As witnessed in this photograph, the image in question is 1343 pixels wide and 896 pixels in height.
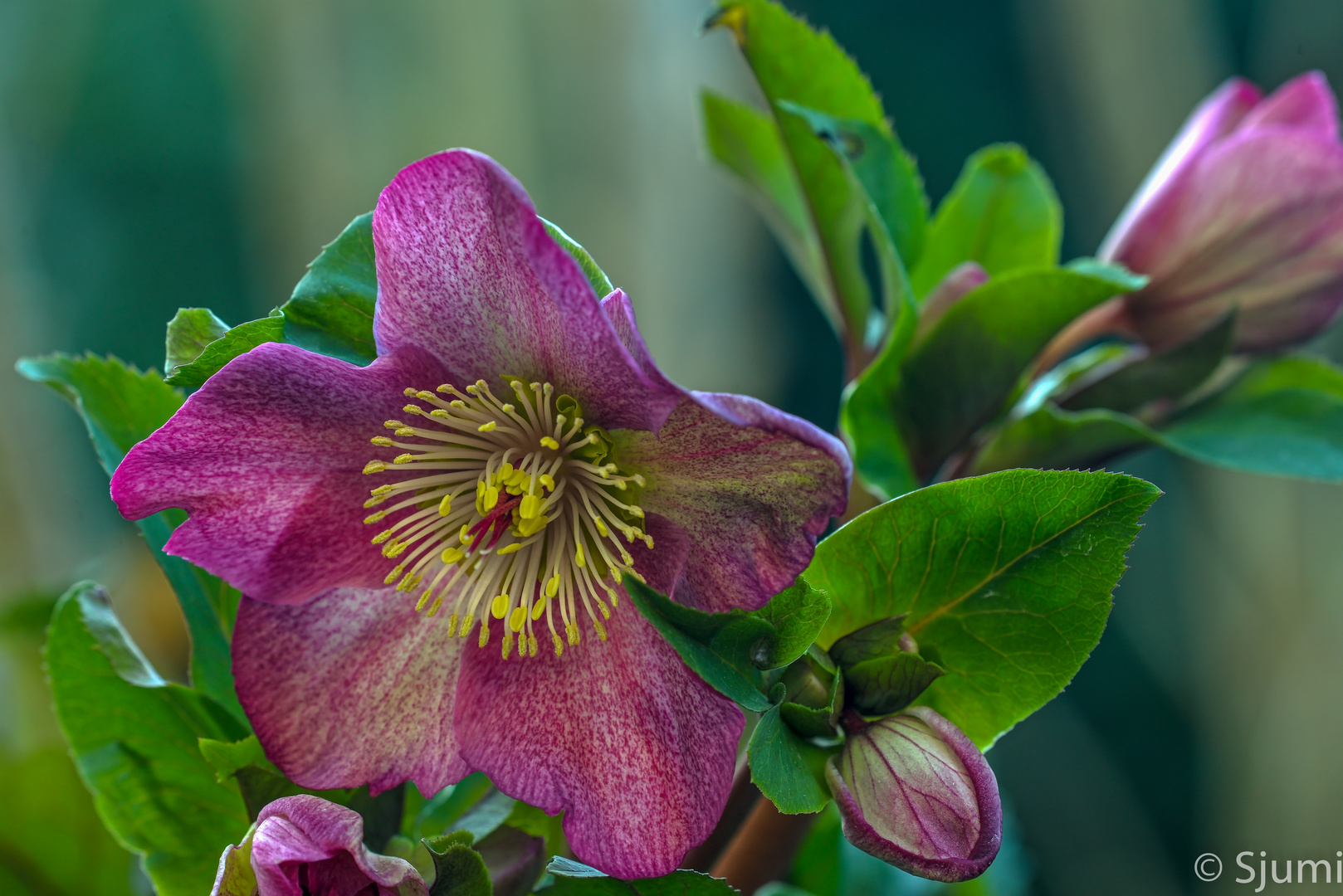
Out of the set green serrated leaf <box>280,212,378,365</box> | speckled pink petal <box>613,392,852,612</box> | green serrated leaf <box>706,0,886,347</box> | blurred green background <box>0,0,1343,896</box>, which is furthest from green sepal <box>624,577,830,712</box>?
blurred green background <box>0,0,1343,896</box>

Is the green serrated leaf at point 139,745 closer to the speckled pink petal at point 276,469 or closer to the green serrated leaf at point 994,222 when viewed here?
the speckled pink petal at point 276,469

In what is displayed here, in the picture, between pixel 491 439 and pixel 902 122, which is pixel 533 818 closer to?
pixel 491 439

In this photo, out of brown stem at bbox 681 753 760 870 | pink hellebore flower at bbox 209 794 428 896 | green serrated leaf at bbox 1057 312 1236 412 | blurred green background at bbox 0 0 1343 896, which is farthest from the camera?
blurred green background at bbox 0 0 1343 896

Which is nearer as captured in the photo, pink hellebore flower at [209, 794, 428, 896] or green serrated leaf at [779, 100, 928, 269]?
pink hellebore flower at [209, 794, 428, 896]

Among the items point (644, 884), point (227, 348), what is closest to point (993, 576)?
point (644, 884)

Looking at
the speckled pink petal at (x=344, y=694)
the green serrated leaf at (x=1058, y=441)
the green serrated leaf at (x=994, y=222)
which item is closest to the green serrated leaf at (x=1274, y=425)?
the green serrated leaf at (x=1058, y=441)

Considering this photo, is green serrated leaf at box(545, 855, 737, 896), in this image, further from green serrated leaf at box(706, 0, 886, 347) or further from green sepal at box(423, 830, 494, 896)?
green serrated leaf at box(706, 0, 886, 347)

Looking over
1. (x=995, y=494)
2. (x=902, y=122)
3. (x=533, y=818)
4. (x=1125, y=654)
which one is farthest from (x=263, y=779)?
(x=1125, y=654)
